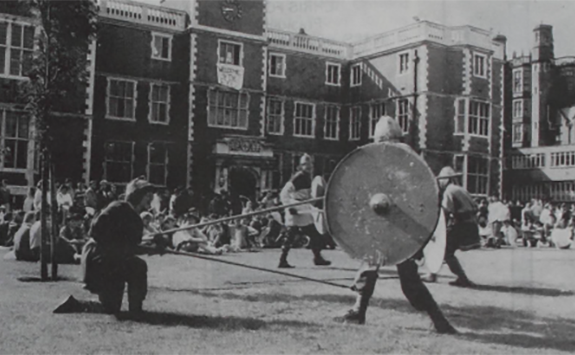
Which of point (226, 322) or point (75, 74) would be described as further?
point (75, 74)

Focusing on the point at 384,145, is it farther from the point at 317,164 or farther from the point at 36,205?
the point at 317,164

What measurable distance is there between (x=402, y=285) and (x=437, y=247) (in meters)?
1.34

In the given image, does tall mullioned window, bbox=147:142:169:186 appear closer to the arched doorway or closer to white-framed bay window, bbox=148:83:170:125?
white-framed bay window, bbox=148:83:170:125

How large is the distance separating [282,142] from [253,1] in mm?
6154

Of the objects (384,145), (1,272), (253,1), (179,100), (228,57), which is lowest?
(1,272)

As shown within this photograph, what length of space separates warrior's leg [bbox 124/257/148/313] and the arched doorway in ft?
46.3

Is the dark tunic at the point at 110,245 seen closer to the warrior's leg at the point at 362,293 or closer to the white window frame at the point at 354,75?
the warrior's leg at the point at 362,293

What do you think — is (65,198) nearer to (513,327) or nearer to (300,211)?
(300,211)

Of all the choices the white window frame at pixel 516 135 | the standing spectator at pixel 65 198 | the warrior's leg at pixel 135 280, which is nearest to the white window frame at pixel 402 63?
the standing spectator at pixel 65 198

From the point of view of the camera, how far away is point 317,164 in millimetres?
19031

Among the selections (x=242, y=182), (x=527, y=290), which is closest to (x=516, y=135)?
(x=242, y=182)

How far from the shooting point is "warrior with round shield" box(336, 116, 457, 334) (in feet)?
17.0

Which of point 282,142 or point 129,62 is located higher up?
point 129,62

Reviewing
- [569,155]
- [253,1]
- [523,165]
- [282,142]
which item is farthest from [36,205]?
[523,165]
